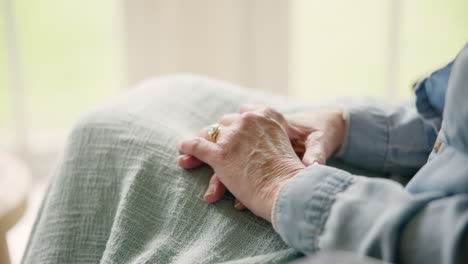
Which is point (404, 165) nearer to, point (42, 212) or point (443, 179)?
point (443, 179)

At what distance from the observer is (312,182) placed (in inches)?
22.4

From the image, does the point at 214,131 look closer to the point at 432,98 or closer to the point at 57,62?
the point at 432,98

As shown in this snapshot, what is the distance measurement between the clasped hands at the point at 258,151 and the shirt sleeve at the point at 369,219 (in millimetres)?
59

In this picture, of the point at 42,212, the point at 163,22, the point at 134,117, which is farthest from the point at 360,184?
the point at 163,22

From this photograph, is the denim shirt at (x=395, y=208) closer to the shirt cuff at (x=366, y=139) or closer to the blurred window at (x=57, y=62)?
the shirt cuff at (x=366, y=139)

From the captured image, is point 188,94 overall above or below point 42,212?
above

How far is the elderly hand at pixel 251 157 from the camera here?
0.64m

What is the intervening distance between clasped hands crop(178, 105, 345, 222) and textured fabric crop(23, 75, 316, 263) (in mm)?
28

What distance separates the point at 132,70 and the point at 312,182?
1.41 meters

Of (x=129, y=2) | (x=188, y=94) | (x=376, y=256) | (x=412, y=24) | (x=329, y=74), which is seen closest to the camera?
(x=376, y=256)

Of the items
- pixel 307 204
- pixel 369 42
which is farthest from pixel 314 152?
pixel 369 42

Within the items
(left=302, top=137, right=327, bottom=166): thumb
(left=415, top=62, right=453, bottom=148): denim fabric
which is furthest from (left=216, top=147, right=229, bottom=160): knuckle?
(left=415, top=62, right=453, bottom=148): denim fabric

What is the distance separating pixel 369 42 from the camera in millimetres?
2080

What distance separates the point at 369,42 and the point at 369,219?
1688mm
